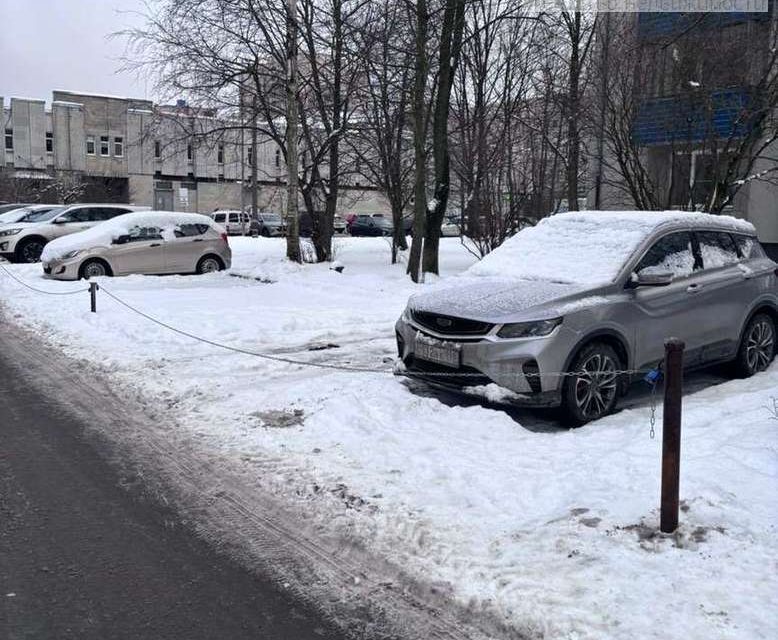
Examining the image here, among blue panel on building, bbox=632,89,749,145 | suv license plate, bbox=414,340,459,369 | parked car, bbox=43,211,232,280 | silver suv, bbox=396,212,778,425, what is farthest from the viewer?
parked car, bbox=43,211,232,280

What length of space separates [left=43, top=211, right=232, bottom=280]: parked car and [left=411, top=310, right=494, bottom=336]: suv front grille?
1209 cm

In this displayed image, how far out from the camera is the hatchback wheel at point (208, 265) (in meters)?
19.1

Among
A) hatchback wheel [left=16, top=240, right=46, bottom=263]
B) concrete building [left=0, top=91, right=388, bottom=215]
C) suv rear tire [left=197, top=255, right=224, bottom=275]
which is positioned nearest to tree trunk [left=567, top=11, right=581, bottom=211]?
suv rear tire [left=197, top=255, right=224, bottom=275]

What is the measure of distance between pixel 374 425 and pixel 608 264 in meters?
2.66

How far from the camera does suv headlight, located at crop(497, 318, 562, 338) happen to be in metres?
6.32

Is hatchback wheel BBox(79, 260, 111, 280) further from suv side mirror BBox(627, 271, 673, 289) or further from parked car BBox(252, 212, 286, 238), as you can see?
parked car BBox(252, 212, 286, 238)

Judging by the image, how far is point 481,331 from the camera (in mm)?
6469

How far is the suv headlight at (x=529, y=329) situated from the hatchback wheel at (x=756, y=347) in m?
3.00

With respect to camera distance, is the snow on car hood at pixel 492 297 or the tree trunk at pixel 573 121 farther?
the tree trunk at pixel 573 121

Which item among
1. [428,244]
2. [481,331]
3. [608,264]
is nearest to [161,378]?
[481,331]

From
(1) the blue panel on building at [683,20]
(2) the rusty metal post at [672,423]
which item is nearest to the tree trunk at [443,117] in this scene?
(1) the blue panel on building at [683,20]

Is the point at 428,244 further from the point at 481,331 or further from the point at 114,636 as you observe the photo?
the point at 114,636

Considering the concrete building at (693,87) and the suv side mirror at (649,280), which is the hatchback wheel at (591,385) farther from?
the concrete building at (693,87)

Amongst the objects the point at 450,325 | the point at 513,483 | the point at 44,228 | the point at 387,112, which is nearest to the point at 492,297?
the point at 450,325
